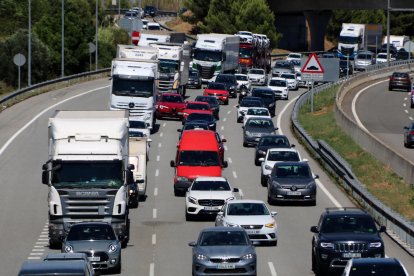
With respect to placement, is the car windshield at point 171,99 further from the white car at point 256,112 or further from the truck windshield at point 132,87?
the truck windshield at point 132,87

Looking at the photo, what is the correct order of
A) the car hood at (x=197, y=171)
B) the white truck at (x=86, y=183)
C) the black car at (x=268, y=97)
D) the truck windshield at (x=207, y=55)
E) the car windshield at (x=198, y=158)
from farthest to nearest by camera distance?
the truck windshield at (x=207, y=55) < the black car at (x=268, y=97) < the car windshield at (x=198, y=158) < the car hood at (x=197, y=171) < the white truck at (x=86, y=183)

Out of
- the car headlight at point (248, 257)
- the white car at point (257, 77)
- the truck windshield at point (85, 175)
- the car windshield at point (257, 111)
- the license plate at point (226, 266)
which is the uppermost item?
the truck windshield at point (85, 175)

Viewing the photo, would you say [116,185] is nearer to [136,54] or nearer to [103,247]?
[103,247]

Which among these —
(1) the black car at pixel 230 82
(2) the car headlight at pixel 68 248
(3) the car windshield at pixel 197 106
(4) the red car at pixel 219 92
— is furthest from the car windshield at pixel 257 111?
(2) the car headlight at pixel 68 248

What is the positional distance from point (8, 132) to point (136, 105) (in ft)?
21.1

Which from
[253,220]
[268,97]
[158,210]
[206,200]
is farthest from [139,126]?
[253,220]

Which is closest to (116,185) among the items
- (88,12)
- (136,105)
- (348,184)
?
(348,184)

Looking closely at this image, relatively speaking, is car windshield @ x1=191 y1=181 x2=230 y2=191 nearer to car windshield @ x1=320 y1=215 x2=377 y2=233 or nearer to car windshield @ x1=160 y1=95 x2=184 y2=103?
car windshield @ x1=320 y1=215 x2=377 y2=233

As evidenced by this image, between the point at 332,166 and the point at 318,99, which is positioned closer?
the point at 332,166

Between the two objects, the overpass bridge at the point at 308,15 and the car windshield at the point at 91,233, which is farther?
the overpass bridge at the point at 308,15

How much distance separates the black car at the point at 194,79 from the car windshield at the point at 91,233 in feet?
186

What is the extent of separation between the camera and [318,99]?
8019 centimetres

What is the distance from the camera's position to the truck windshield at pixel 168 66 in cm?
7275

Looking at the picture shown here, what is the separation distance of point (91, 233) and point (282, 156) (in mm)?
18056
